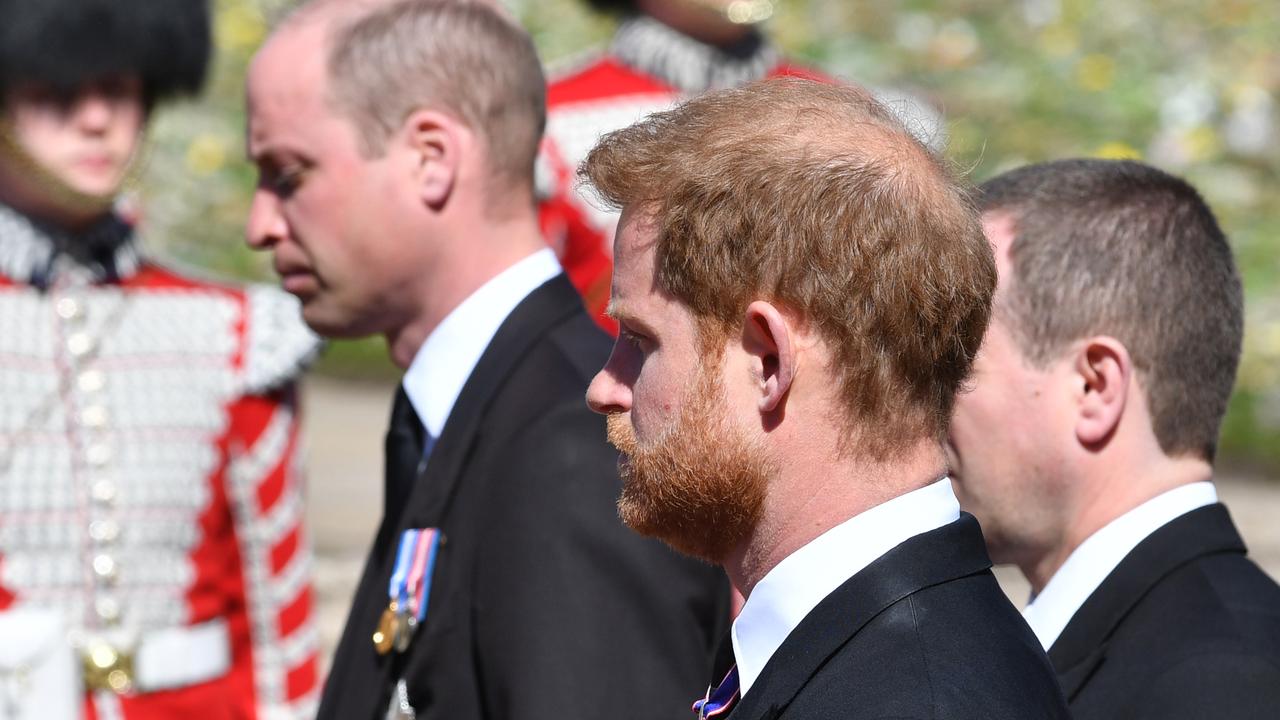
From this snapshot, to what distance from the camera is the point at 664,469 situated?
1639 mm

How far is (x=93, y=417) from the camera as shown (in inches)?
135

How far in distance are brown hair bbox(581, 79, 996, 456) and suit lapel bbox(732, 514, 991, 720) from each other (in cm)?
11

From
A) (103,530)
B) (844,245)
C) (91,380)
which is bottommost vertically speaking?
(103,530)

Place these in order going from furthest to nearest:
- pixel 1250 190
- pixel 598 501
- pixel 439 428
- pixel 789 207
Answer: pixel 1250 190
pixel 439 428
pixel 598 501
pixel 789 207

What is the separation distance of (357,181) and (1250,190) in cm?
662

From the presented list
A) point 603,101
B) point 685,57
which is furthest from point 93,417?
point 685,57

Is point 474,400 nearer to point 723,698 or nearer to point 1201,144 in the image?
point 723,698

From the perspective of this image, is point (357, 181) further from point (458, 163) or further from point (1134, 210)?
point (1134, 210)

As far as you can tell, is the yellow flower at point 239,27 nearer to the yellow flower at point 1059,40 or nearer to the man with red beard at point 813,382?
the yellow flower at point 1059,40

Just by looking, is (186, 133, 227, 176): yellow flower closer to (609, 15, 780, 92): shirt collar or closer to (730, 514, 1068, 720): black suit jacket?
(609, 15, 780, 92): shirt collar

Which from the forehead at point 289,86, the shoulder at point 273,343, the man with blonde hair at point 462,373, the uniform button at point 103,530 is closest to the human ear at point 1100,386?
the man with blonde hair at point 462,373

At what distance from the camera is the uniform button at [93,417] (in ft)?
11.2

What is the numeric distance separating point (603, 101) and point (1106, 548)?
2.37 m

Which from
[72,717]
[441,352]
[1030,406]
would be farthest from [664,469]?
[72,717]
